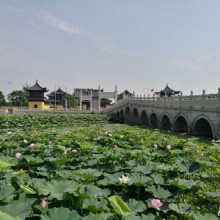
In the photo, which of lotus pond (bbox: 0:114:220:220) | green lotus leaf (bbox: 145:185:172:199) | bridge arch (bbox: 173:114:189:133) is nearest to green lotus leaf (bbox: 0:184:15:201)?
lotus pond (bbox: 0:114:220:220)

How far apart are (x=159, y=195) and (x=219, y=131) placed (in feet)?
42.4

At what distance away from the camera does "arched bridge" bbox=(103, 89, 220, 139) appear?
15.9 meters

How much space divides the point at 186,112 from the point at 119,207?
1734cm

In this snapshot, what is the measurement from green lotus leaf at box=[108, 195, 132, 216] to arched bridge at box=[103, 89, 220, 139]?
542 inches

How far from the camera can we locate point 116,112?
1649 inches

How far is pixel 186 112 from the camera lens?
19.3 meters

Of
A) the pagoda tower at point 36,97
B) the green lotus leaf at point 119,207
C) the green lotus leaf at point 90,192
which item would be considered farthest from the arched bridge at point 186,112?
the pagoda tower at point 36,97

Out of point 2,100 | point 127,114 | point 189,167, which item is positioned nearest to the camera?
point 189,167

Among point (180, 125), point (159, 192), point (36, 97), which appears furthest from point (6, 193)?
point (36, 97)

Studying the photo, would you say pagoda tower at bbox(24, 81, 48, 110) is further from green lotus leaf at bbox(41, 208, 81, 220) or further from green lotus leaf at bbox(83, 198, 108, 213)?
green lotus leaf at bbox(41, 208, 81, 220)

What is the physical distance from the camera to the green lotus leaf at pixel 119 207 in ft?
8.85

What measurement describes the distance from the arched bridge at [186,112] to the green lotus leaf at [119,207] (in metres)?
13.8

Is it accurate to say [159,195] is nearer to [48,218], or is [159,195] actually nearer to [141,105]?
[48,218]

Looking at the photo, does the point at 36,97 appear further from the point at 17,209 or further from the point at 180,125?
the point at 17,209
